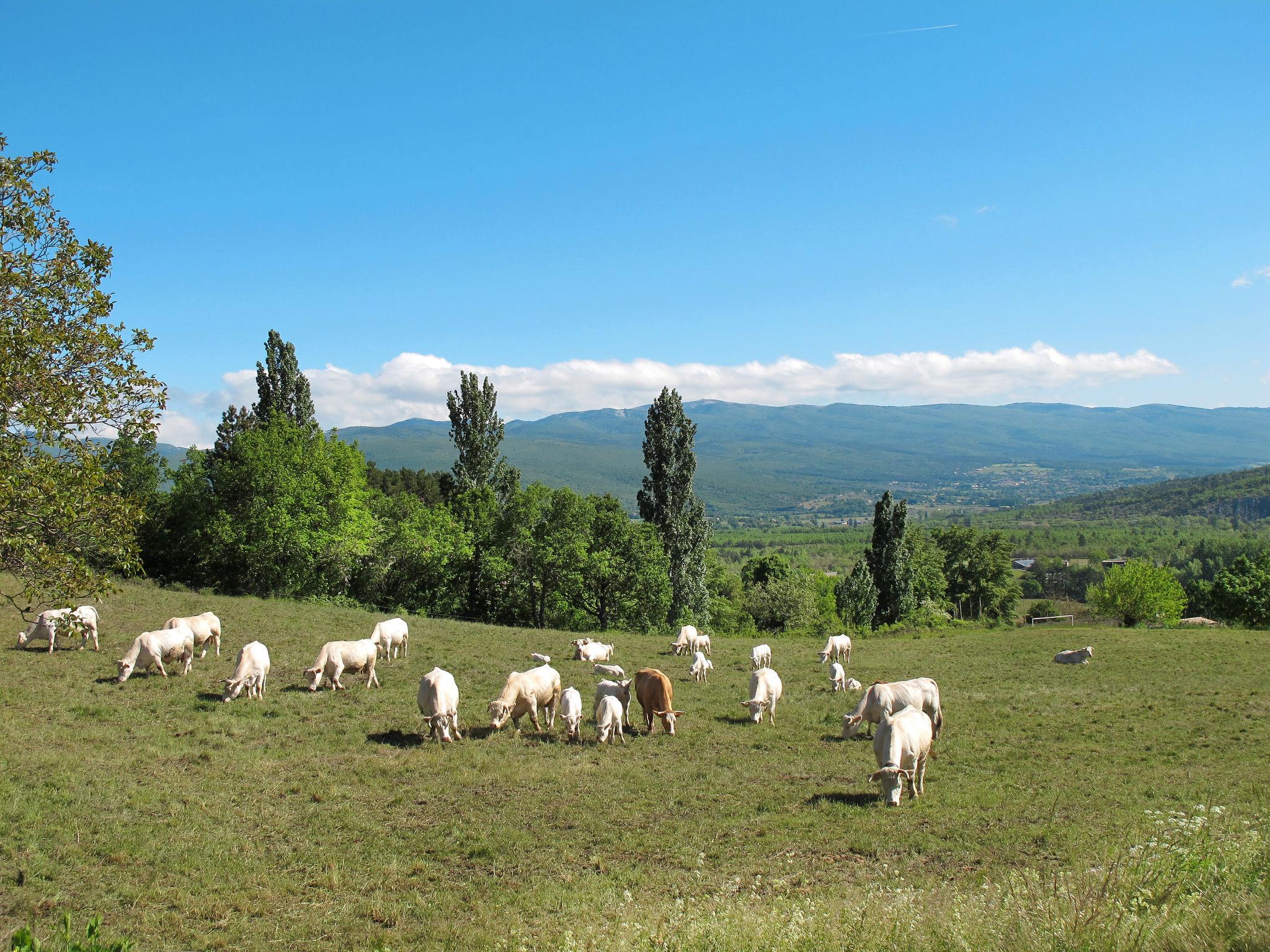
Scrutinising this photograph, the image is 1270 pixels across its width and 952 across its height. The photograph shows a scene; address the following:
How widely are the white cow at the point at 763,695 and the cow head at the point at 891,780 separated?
18.8 ft

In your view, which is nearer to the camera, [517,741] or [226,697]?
[517,741]

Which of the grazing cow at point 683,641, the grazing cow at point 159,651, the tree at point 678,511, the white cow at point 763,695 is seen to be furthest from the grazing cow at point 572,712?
the tree at point 678,511

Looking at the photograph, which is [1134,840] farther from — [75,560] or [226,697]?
[226,697]

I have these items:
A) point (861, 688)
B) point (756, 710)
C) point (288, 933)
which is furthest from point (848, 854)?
point (861, 688)

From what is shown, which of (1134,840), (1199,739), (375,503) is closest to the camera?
(1134,840)

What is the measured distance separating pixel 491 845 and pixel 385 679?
37.1 ft

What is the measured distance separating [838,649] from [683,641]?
6.77 m

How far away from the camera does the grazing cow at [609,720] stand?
15969 mm

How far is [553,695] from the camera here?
17438 mm

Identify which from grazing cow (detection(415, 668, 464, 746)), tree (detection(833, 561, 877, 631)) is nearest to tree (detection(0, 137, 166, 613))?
grazing cow (detection(415, 668, 464, 746))

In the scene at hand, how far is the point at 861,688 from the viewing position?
2338 cm

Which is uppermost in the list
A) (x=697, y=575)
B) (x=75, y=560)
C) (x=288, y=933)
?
(x=75, y=560)

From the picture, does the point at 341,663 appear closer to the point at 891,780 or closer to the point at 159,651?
the point at 159,651

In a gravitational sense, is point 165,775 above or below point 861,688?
above
